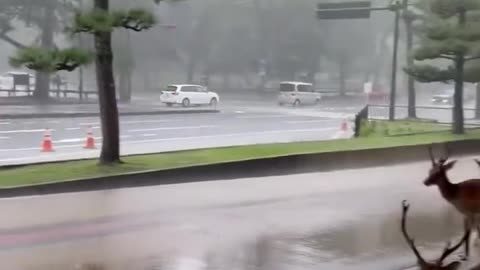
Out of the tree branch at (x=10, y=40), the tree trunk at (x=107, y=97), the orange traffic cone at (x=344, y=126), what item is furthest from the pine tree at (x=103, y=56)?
the orange traffic cone at (x=344, y=126)

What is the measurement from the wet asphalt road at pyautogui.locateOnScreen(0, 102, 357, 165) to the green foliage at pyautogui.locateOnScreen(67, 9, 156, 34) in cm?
158

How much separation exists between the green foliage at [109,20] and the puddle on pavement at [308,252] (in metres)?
2.24

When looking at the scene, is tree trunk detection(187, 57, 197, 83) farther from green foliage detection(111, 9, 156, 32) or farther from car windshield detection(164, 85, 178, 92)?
green foliage detection(111, 9, 156, 32)

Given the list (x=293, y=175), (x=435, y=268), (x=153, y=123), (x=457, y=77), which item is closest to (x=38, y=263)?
(x=435, y=268)

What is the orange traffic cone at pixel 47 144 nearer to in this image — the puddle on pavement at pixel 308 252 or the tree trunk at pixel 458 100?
the puddle on pavement at pixel 308 252

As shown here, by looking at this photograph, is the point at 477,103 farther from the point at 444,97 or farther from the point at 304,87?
the point at 304,87

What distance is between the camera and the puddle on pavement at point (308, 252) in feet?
13.1

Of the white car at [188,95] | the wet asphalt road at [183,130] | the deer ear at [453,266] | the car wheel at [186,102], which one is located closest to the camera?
the deer ear at [453,266]

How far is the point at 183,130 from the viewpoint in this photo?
9648 mm

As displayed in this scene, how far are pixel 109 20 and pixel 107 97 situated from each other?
0.85m

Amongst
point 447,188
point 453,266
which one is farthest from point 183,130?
point 453,266

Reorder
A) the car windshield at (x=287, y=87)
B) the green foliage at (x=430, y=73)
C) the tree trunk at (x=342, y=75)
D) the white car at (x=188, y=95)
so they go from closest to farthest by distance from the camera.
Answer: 1. the white car at (x=188, y=95)
2. the tree trunk at (x=342, y=75)
3. the car windshield at (x=287, y=87)
4. the green foliage at (x=430, y=73)

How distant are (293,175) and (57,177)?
2.09 m

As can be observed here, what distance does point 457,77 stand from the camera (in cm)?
1044
